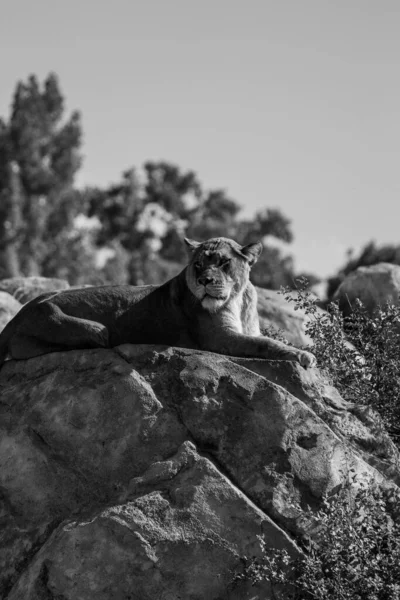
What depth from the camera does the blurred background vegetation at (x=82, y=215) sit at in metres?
53.8

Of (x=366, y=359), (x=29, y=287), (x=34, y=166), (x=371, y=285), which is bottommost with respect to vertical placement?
(x=366, y=359)

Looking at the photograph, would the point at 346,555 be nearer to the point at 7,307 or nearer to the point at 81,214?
the point at 7,307

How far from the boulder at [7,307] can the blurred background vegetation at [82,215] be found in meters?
31.1

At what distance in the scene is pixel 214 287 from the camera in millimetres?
12570

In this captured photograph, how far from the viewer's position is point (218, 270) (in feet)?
41.7

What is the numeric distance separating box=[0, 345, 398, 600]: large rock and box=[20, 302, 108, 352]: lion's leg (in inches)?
9.6

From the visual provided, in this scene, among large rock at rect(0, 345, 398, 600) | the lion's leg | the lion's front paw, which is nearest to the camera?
large rock at rect(0, 345, 398, 600)

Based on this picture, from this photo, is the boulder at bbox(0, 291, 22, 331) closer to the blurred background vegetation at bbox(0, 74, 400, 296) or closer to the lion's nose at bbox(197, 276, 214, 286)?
the lion's nose at bbox(197, 276, 214, 286)

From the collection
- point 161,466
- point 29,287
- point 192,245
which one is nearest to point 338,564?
point 161,466

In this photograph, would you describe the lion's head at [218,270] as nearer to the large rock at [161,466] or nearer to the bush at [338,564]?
the large rock at [161,466]

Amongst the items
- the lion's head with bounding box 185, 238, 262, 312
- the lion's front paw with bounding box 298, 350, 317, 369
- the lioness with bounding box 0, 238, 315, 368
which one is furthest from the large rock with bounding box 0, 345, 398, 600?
the lion's head with bounding box 185, 238, 262, 312

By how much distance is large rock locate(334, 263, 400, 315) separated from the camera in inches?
803

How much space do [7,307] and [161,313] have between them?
6.42 m

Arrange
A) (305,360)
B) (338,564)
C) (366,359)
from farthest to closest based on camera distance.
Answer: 1. (366,359)
2. (305,360)
3. (338,564)
